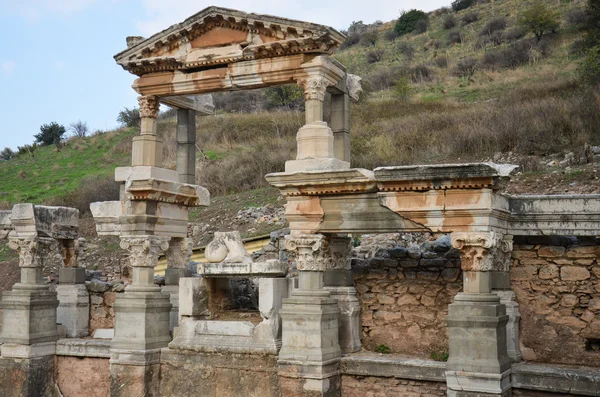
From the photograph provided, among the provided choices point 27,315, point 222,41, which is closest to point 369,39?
point 222,41

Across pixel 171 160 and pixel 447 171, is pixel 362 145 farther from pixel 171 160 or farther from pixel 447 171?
pixel 447 171

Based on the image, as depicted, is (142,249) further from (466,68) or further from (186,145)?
(466,68)

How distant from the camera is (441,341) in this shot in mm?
9367

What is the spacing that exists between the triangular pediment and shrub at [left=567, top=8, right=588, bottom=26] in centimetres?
3035

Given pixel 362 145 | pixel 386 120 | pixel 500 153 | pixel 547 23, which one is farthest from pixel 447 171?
pixel 547 23

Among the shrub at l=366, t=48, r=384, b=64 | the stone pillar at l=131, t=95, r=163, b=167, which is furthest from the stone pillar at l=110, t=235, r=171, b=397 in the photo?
the shrub at l=366, t=48, r=384, b=64

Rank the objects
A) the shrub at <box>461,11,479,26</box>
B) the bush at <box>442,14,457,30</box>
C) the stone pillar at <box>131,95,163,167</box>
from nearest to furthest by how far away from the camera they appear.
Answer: the stone pillar at <box>131,95,163,167</box> < the shrub at <box>461,11,479,26</box> < the bush at <box>442,14,457,30</box>

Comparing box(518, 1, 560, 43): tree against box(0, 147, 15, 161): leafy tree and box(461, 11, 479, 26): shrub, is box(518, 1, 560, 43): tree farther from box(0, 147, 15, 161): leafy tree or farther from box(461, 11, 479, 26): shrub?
box(0, 147, 15, 161): leafy tree

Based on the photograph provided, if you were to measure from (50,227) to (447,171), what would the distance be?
7.13 metres

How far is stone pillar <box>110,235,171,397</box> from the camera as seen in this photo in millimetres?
10172

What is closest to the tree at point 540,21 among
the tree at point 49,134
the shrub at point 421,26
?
the shrub at point 421,26

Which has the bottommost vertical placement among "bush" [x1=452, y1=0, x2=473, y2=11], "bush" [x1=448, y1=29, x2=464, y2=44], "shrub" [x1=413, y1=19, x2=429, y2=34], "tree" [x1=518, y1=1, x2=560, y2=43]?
"tree" [x1=518, y1=1, x2=560, y2=43]

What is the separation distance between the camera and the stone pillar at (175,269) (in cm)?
1120

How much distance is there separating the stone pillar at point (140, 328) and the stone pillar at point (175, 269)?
1.65ft
